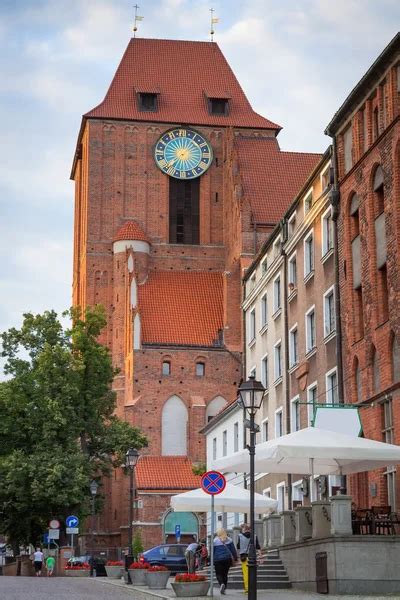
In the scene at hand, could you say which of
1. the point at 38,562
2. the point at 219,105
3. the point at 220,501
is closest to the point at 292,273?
the point at 220,501

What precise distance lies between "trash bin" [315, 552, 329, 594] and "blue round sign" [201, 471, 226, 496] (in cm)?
239

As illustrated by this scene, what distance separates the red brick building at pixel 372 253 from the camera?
27.2m

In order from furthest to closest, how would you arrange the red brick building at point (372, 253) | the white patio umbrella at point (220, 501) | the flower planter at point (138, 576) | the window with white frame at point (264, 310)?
the window with white frame at point (264, 310), the flower planter at point (138, 576), the white patio umbrella at point (220, 501), the red brick building at point (372, 253)

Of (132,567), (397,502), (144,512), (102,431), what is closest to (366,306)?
(397,502)

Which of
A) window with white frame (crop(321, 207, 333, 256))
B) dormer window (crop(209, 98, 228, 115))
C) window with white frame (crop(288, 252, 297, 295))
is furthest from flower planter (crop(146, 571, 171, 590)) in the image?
dormer window (crop(209, 98, 228, 115))

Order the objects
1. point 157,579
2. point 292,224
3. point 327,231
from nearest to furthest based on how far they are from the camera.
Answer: point 157,579, point 327,231, point 292,224

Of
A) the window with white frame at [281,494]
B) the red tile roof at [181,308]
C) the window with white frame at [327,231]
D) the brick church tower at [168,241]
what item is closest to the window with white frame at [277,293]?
the window with white frame at [281,494]

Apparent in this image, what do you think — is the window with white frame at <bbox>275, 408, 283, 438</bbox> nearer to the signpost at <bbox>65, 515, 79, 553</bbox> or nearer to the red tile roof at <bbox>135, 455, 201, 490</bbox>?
the signpost at <bbox>65, 515, 79, 553</bbox>

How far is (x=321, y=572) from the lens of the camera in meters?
22.9

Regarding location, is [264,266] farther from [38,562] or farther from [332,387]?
[38,562]

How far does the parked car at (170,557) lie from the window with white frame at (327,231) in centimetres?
1289

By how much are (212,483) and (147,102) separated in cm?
5668

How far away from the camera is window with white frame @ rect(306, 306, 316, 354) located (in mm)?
35469

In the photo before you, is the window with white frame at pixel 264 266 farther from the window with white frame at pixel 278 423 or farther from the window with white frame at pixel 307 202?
the window with white frame at pixel 307 202
